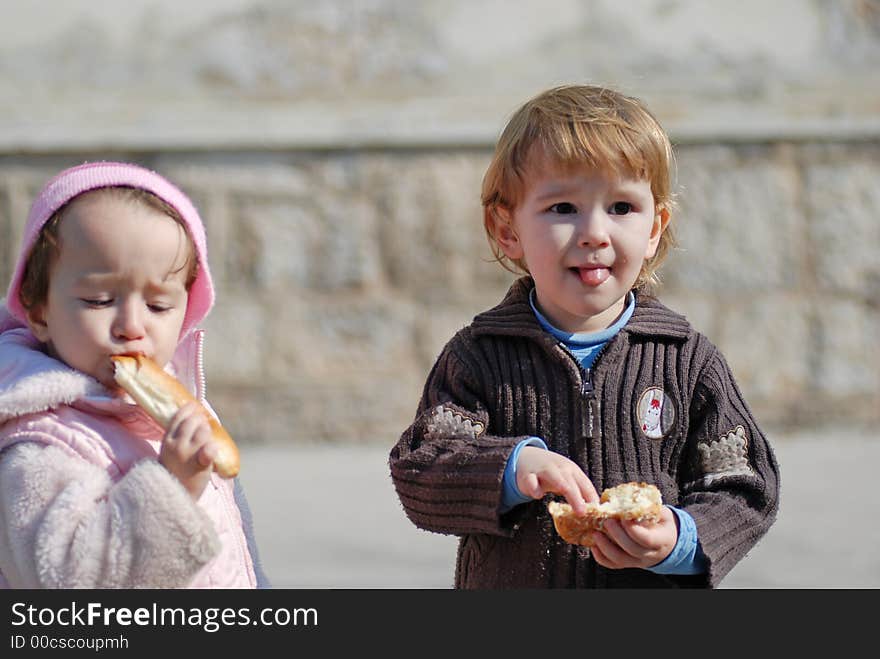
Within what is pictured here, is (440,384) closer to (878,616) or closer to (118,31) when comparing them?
(878,616)

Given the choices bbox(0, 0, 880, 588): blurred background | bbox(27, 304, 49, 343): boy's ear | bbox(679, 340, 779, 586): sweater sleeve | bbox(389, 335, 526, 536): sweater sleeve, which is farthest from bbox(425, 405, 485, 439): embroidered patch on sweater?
bbox(0, 0, 880, 588): blurred background

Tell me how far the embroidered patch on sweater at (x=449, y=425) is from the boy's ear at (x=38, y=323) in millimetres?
653

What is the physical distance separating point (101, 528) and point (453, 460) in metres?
0.57

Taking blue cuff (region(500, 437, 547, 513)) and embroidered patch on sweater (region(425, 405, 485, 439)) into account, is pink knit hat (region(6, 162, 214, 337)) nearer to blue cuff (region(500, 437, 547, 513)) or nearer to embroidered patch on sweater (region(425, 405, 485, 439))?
embroidered patch on sweater (region(425, 405, 485, 439))

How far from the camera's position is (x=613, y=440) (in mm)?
2342

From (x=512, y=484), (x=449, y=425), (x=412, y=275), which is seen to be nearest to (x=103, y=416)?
(x=449, y=425)

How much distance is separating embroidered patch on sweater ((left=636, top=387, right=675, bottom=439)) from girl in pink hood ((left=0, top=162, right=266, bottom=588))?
2.34 ft

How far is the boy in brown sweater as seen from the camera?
2313 millimetres

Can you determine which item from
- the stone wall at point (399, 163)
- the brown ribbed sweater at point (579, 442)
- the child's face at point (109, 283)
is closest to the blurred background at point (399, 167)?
the stone wall at point (399, 163)

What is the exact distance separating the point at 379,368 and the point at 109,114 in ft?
5.28

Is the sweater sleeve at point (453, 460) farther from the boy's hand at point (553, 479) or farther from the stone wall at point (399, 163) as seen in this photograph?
the stone wall at point (399, 163)

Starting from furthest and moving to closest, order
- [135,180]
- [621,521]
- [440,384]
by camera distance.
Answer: [440,384]
[135,180]
[621,521]

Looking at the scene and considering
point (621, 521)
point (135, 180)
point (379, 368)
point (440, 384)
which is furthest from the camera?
point (379, 368)

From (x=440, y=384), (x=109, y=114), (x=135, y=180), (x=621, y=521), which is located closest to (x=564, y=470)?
(x=621, y=521)
